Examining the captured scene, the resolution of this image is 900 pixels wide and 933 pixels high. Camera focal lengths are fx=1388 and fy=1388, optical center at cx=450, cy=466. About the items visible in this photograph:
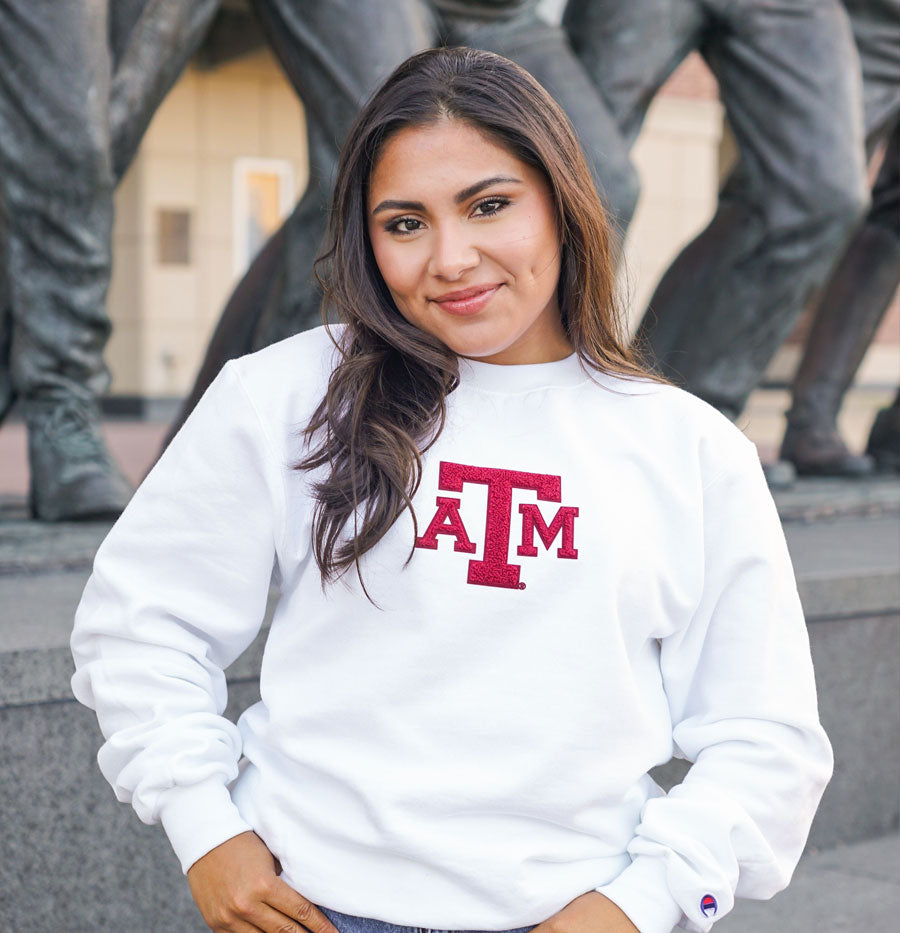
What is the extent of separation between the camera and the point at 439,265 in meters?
1.35

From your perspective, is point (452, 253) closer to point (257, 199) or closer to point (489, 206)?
point (489, 206)

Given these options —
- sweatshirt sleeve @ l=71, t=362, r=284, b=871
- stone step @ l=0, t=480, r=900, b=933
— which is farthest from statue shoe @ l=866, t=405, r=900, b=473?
sweatshirt sleeve @ l=71, t=362, r=284, b=871

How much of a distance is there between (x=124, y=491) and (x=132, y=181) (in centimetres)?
1176

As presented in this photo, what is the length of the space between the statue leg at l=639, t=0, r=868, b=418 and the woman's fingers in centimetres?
233

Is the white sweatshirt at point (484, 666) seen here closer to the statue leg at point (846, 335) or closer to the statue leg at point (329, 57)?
the statue leg at point (329, 57)

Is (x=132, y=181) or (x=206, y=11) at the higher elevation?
(x=206, y=11)

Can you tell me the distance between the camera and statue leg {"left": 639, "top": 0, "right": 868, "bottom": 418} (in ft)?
12.1

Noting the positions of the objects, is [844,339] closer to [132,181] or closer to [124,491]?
[124,491]

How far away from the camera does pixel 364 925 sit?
4.33 ft

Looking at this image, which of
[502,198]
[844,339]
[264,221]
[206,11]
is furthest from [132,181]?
[502,198]

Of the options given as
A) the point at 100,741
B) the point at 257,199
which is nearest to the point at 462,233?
the point at 100,741

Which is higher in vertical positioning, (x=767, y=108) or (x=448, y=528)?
(x=448, y=528)

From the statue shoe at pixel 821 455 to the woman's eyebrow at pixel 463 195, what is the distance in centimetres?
380

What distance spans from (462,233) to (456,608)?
1.20ft
